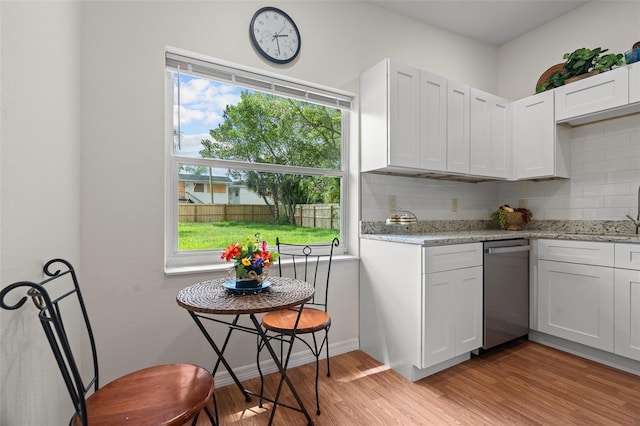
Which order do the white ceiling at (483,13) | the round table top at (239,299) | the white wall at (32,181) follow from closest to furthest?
the white wall at (32,181) → the round table top at (239,299) → the white ceiling at (483,13)

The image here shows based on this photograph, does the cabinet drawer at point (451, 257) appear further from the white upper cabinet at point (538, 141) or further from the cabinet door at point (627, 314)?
the white upper cabinet at point (538, 141)

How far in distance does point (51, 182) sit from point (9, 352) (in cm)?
65

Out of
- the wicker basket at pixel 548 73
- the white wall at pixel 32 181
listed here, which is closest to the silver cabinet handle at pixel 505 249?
the wicker basket at pixel 548 73

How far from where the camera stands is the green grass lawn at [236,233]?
2.15 meters

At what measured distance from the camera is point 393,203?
9.33 feet

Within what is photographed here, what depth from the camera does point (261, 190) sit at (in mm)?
2400

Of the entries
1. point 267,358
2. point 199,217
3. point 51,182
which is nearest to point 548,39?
point 199,217

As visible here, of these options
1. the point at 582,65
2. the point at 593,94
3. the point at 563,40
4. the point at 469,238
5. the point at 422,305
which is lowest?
the point at 422,305

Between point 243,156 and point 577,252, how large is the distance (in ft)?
8.63

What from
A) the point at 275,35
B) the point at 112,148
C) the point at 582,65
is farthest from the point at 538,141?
the point at 112,148

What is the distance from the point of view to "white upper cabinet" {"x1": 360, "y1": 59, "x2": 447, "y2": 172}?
7.91 feet

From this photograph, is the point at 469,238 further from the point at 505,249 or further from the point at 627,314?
the point at 627,314

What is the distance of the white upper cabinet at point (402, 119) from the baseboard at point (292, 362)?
56.4 inches

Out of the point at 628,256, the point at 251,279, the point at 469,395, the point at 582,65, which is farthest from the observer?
the point at 582,65
